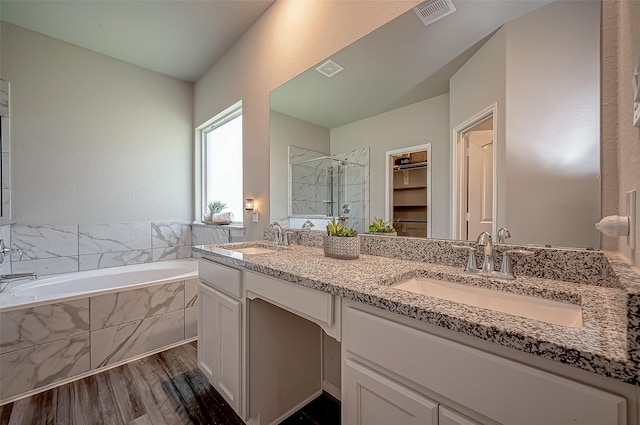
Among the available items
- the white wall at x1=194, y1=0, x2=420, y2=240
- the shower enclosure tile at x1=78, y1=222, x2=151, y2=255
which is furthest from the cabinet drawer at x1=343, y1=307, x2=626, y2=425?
the shower enclosure tile at x1=78, y1=222, x2=151, y2=255

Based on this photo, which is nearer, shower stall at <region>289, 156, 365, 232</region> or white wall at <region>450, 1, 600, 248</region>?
white wall at <region>450, 1, 600, 248</region>

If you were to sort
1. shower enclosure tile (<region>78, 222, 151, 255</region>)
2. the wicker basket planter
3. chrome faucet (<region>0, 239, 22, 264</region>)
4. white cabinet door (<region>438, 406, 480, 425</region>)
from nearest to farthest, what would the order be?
A: white cabinet door (<region>438, 406, 480, 425</region>) < the wicker basket planter < chrome faucet (<region>0, 239, 22, 264</region>) < shower enclosure tile (<region>78, 222, 151, 255</region>)

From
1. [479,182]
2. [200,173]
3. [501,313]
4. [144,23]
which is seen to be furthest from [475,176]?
[200,173]

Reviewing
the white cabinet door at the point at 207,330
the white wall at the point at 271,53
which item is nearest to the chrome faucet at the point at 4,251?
the white cabinet door at the point at 207,330

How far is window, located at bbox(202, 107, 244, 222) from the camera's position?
278 centimetres

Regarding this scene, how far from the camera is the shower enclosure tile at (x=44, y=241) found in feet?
7.38

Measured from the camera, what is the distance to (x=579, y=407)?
17.3 inches

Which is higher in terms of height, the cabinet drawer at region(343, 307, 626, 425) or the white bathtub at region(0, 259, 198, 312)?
the cabinet drawer at region(343, 307, 626, 425)

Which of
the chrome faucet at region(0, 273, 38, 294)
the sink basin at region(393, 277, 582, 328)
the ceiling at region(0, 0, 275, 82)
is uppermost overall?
the ceiling at region(0, 0, 275, 82)

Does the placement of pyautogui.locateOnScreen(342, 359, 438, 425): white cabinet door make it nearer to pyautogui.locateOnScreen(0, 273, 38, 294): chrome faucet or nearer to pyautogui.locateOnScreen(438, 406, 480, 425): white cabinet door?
pyautogui.locateOnScreen(438, 406, 480, 425): white cabinet door

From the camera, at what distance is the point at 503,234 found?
0.96 meters

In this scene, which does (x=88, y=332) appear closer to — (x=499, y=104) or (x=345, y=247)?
(x=345, y=247)

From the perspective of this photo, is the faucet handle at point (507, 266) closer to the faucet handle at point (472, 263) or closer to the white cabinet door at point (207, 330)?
the faucet handle at point (472, 263)

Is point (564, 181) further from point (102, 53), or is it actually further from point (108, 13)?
point (102, 53)
